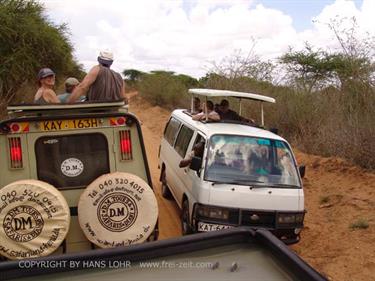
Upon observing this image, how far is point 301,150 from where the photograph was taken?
12.9 meters

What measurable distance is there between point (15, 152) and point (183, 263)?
2.52m

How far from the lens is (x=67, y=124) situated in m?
4.39

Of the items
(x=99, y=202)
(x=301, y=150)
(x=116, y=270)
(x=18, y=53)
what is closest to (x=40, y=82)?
(x=99, y=202)

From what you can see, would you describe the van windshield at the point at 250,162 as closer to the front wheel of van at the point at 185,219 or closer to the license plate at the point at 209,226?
the license plate at the point at 209,226

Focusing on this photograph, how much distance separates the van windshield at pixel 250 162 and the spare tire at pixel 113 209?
2417mm

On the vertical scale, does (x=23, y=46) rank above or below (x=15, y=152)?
above

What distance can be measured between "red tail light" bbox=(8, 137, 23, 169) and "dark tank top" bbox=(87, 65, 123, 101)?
175 centimetres

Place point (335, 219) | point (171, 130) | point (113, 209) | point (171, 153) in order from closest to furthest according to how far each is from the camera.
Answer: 1. point (113, 209)
2. point (335, 219)
3. point (171, 153)
4. point (171, 130)

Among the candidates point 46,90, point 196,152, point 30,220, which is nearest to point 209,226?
point 196,152

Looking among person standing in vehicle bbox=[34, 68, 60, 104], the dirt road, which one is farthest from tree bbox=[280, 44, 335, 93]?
person standing in vehicle bbox=[34, 68, 60, 104]

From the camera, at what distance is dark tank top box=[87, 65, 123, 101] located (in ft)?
19.1

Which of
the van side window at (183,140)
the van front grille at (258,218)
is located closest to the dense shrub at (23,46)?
the van side window at (183,140)

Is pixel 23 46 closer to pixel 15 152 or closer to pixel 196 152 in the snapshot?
pixel 196 152

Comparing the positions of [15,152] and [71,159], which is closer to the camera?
[15,152]
